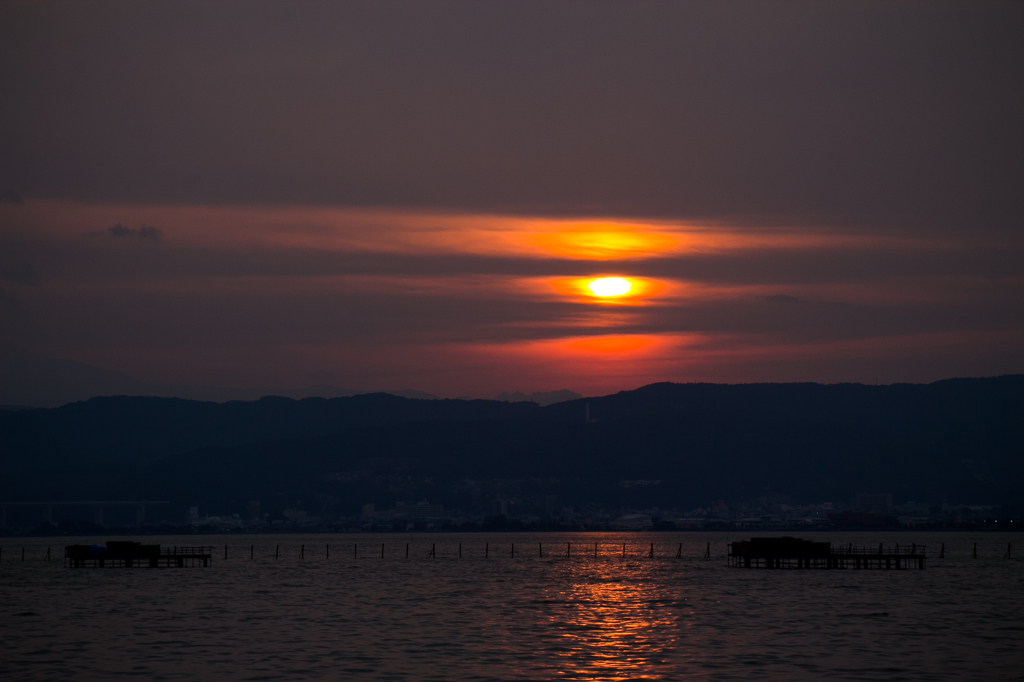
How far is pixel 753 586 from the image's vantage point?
358 feet

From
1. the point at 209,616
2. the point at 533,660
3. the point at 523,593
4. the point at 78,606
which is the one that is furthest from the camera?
the point at 523,593

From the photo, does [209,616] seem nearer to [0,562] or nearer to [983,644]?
[983,644]

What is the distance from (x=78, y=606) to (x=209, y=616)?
17.0m

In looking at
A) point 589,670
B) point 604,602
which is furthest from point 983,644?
point 604,602

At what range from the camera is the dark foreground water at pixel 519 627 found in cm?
5462

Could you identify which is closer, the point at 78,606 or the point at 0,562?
the point at 78,606

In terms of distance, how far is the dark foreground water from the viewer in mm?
54625

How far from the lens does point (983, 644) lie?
63.3 metres

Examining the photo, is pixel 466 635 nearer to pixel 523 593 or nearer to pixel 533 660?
pixel 533 660

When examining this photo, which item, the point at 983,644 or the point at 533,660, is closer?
the point at 533,660

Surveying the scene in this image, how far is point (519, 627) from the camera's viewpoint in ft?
238

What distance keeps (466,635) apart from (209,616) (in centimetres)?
2303

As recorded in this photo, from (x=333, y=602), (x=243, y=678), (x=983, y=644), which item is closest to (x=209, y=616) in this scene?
(x=333, y=602)

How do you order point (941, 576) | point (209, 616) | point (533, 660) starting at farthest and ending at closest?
1. point (941, 576)
2. point (209, 616)
3. point (533, 660)
